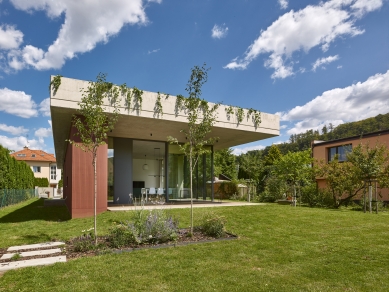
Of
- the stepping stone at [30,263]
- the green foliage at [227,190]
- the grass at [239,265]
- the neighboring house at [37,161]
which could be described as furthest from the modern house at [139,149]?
the neighboring house at [37,161]

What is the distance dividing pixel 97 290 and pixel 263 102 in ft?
44.7

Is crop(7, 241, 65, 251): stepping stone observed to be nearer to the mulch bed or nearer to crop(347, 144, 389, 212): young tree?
the mulch bed

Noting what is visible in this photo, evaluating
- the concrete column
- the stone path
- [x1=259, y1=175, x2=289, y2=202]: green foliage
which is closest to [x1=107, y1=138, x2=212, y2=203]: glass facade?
the concrete column

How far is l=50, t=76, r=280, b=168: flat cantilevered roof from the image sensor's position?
8.55 meters

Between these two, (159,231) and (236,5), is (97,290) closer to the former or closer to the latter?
(159,231)

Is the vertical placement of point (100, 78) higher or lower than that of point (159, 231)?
higher

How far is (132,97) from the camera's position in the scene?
9555 mm

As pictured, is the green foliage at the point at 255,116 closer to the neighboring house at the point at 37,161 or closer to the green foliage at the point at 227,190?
the green foliage at the point at 227,190

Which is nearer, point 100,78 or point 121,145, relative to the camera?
point 100,78

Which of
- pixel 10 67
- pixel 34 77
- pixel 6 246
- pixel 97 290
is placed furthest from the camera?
pixel 10 67

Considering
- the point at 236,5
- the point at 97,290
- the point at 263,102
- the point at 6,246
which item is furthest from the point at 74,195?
the point at 263,102

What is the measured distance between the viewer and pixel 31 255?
496cm

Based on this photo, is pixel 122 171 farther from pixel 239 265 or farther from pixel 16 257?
pixel 239 265

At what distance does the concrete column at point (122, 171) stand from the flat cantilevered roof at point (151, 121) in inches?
23.1
